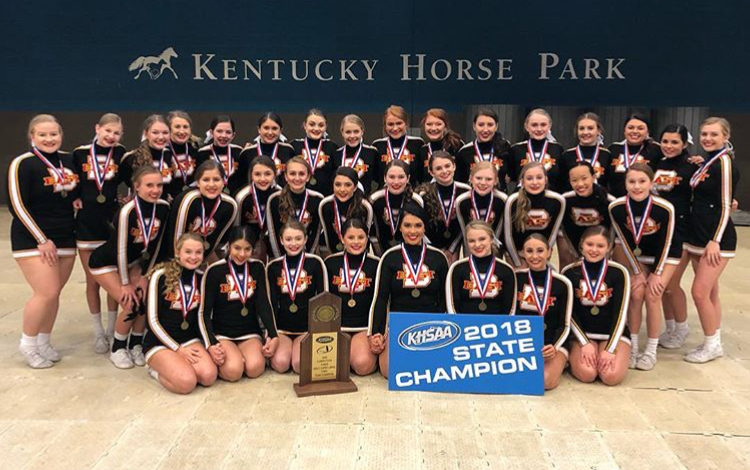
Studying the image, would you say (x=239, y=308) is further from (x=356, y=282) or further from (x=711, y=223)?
(x=711, y=223)

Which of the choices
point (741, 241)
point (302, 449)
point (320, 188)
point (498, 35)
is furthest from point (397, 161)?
point (741, 241)

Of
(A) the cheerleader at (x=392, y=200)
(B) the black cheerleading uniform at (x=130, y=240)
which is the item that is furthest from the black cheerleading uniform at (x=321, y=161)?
(B) the black cheerleading uniform at (x=130, y=240)

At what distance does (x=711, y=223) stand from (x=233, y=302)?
3069 mm

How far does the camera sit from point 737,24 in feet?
27.6

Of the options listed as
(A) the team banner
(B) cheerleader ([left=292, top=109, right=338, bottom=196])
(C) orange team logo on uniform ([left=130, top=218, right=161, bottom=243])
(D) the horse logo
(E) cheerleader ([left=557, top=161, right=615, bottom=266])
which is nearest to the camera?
(A) the team banner

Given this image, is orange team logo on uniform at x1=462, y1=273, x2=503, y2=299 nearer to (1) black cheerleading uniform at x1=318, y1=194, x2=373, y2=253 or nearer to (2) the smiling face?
(1) black cheerleading uniform at x1=318, y1=194, x2=373, y2=253

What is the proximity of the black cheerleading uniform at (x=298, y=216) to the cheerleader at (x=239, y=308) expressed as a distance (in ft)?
1.29

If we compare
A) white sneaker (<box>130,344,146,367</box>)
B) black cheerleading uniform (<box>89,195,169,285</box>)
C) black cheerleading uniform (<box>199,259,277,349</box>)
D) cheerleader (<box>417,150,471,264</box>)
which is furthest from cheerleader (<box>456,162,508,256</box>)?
white sneaker (<box>130,344,146,367</box>)

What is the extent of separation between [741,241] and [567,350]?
19.4 feet

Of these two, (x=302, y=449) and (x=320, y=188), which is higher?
(x=320, y=188)

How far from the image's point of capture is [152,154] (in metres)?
4.49

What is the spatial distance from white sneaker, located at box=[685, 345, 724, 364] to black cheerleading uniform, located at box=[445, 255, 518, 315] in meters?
1.36

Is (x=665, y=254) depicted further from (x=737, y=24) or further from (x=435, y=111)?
(x=737, y=24)

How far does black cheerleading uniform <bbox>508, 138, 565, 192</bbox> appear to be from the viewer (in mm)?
4691
